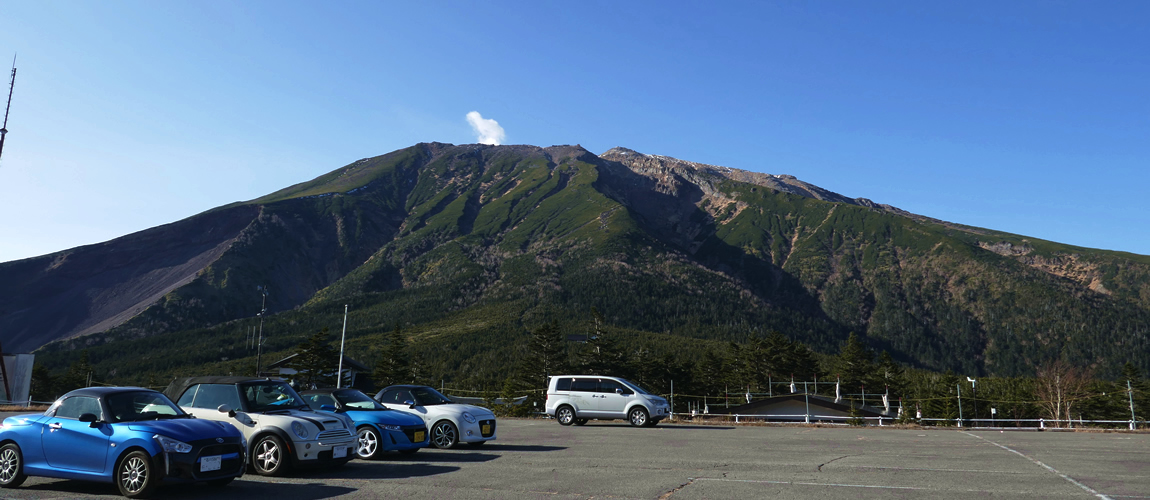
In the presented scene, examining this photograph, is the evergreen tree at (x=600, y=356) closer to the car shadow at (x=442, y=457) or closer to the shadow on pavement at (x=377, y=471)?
the car shadow at (x=442, y=457)

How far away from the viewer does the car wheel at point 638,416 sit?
26.3 metres

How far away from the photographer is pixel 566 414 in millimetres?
27531

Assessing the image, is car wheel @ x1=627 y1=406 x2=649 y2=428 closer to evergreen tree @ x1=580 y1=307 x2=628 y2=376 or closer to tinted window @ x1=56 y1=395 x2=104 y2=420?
tinted window @ x1=56 y1=395 x2=104 y2=420

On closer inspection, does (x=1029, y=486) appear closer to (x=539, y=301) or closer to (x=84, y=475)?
(x=84, y=475)

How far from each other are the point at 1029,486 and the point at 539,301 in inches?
7077

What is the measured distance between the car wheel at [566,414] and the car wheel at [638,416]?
236cm

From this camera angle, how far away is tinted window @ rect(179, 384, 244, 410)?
12570 mm

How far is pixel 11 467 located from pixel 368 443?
6049 mm

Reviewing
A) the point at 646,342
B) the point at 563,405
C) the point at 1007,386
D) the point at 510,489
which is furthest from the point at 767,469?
the point at 646,342

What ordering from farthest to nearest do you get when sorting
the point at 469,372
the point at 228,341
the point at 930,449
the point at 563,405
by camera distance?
the point at 228,341
the point at 469,372
the point at 563,405
the point at 930,449

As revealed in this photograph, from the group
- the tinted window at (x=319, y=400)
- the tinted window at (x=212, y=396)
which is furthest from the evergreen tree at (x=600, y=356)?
the tinted window at (x=212, y=396)

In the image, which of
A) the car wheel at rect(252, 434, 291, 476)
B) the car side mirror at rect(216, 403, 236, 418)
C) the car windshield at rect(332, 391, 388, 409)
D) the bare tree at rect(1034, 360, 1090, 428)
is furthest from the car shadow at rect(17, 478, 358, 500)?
the bare tree at rect(1034, 360, 1090, 428)

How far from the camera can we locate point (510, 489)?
33.9 feet

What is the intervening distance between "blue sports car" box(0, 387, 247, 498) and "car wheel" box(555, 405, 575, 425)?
17.7 meters
